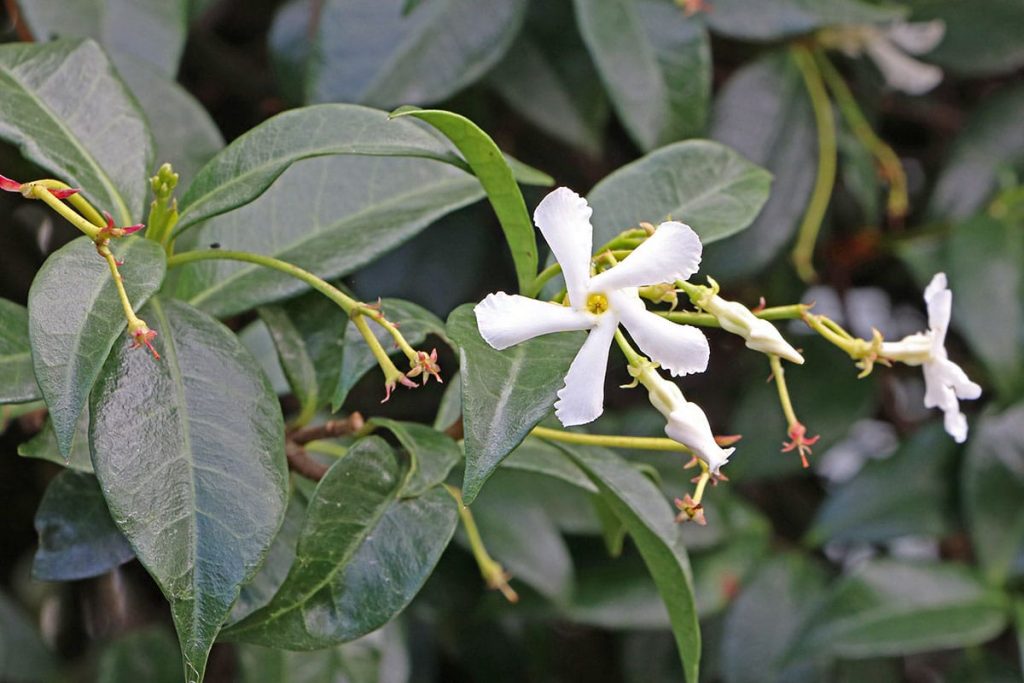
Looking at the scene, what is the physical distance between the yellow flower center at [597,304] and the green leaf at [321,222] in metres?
0.17

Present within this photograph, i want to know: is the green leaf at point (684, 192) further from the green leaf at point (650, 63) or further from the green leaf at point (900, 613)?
the green leaf at point (900, 613)

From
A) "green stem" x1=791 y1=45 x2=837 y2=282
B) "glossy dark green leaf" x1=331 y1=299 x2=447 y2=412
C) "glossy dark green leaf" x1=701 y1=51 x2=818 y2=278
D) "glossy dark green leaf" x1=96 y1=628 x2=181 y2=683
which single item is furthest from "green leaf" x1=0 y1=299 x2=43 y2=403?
"green stem" x1=791 y1=45 x2=837 y2=282

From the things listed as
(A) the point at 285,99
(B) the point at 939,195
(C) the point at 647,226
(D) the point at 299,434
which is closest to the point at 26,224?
(A) the point at 285,99

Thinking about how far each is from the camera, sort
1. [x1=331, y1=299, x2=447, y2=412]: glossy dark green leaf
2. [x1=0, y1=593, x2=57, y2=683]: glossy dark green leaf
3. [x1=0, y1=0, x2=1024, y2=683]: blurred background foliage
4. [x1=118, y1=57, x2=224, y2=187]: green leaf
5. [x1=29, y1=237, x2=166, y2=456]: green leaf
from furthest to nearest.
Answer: [x1=0, y1=593, x2=57, y2=683]: glossy dark green leaf, [x1=0, y1=0, x2=1024, y2=683]: blurred background foliage, [x1=118, y1=57, x2=224, y2=187]: green leaf, [x1=331, y1=299, x2=447, y2=412]: glossy dark green leaf, [x1=29, y1=237, x2=166, y2=456]: green leaf

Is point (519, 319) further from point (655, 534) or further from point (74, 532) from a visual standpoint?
point (74, 532)

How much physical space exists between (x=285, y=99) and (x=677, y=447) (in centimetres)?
50

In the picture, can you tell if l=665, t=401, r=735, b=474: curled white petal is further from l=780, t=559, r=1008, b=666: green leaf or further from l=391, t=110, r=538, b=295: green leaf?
l=780, t=559, r=1008, b=666: green leaf

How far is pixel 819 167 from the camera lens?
40.0 inches

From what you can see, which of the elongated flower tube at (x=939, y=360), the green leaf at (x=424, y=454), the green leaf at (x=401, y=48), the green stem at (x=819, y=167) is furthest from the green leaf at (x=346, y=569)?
the green stem at (x=819, y=167)

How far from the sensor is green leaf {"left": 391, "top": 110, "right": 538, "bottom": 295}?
485 millimetres

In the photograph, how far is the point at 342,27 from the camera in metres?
0.80

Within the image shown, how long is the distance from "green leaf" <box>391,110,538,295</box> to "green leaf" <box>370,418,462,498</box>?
0.29 feet

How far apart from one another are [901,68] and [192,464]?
877 mm

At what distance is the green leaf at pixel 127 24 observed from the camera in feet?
2.41
